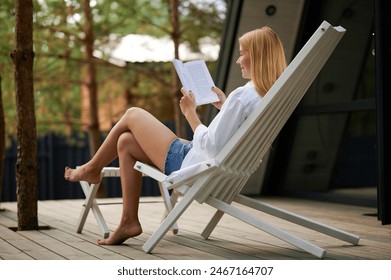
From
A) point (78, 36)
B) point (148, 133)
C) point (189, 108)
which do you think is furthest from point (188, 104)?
point (78, 36)

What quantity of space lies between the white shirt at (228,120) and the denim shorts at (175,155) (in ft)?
0.63

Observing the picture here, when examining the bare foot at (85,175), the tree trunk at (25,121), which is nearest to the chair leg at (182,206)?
the bare foot at (85,175)

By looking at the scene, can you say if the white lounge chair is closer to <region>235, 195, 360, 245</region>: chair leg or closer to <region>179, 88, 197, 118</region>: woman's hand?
<region>235, 195, 360, 245</region>: chair leg

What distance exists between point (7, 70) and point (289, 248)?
505 centimetres

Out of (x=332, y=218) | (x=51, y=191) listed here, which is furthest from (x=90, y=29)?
(x=332, y=218)

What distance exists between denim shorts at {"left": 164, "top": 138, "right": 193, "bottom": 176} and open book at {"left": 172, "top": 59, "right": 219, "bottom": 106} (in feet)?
0.72

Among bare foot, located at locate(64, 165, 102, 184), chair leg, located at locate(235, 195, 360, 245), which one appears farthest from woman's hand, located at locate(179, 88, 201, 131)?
bare foot, located at locate(64, 165, 102, 184)

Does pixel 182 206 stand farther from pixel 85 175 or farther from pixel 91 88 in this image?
pixel 91 88

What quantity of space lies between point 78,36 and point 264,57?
5.56 m

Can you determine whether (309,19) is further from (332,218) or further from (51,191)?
(51,191)

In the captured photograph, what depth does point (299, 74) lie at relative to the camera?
2979 mm

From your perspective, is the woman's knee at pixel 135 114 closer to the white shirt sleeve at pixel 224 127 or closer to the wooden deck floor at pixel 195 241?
the white shirt sleeve at pixel 224 127

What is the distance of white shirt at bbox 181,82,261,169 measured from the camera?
9.94 ft
